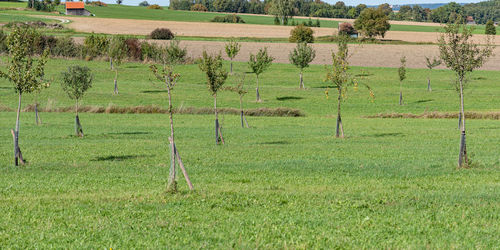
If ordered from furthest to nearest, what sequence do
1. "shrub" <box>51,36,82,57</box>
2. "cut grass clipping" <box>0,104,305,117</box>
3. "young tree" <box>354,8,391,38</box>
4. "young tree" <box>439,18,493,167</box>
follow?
"young tree" <box>354,8,391,38</box>, "shrub" <box>51,36,82,57</box>, "cut grass clipping" <box>0,104,305,117</box>, "young tree" <box>439,18,493,167</box>

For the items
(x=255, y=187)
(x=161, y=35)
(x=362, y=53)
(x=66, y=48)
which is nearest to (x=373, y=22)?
(x=362, y=53)

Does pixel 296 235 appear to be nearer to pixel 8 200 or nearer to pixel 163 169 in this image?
pixel 8 200

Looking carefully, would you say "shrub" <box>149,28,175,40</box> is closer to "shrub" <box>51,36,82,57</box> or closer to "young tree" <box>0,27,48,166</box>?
"shrub" <box>51,36,82,57</box>

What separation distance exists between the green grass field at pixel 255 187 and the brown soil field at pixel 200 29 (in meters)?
103

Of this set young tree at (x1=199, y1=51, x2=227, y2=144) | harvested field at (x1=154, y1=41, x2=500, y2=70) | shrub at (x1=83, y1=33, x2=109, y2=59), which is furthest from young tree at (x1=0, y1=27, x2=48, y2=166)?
harvested field at (x1=154, y1=41, x2=500, y2=70)

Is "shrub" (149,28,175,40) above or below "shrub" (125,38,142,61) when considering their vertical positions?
above

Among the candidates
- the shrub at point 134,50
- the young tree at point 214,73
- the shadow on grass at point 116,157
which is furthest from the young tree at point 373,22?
the shadow on grass at point 116,157

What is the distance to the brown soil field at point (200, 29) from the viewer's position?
15212cm

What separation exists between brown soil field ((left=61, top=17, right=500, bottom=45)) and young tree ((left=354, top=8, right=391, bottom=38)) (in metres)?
14.0

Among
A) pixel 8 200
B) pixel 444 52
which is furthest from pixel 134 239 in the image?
pixel 444 52

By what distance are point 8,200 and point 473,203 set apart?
14231mm

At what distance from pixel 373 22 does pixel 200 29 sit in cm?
5008

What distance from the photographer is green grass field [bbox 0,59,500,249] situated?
13328 millimetres

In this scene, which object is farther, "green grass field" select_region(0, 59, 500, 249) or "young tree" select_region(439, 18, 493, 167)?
"young tree" select_region(439, 18, 493, 167)
